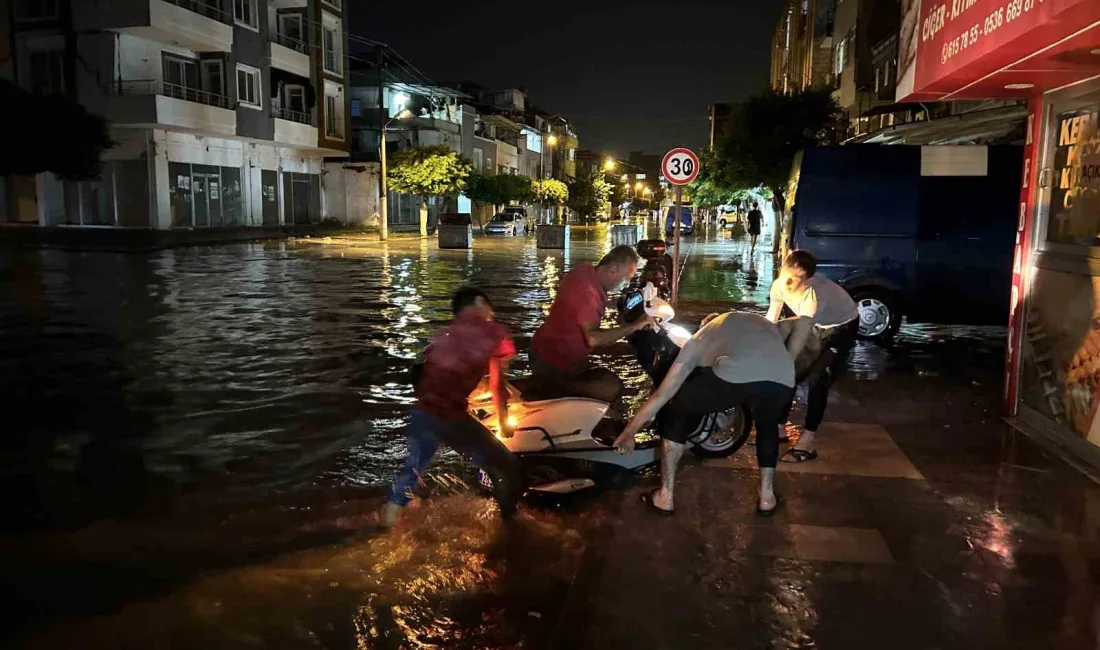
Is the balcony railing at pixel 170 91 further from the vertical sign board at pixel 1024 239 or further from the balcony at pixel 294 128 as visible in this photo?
the vertical sign board at pixel 1024 239

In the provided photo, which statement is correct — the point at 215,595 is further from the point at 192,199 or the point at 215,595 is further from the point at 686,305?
the point at 192,199

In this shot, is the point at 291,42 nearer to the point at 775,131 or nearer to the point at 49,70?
the point at 49,70

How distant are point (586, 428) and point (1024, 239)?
4.03 metres

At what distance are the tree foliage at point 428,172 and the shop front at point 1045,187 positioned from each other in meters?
39.2

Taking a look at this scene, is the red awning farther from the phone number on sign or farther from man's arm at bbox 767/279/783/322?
man's arm at bbox 767/279/783/322

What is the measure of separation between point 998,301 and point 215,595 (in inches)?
392

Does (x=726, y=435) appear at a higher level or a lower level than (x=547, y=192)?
lower

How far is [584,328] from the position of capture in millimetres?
5875

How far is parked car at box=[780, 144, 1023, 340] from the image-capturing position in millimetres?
10945

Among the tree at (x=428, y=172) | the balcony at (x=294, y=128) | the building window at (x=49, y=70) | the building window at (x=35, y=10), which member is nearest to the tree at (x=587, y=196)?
the tree at (x=428, y=172)

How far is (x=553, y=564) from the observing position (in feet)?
15.6

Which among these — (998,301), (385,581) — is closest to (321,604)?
(385,581)

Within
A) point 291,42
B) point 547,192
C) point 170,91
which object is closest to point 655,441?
Result: point 170,91

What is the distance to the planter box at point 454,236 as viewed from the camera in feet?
109
